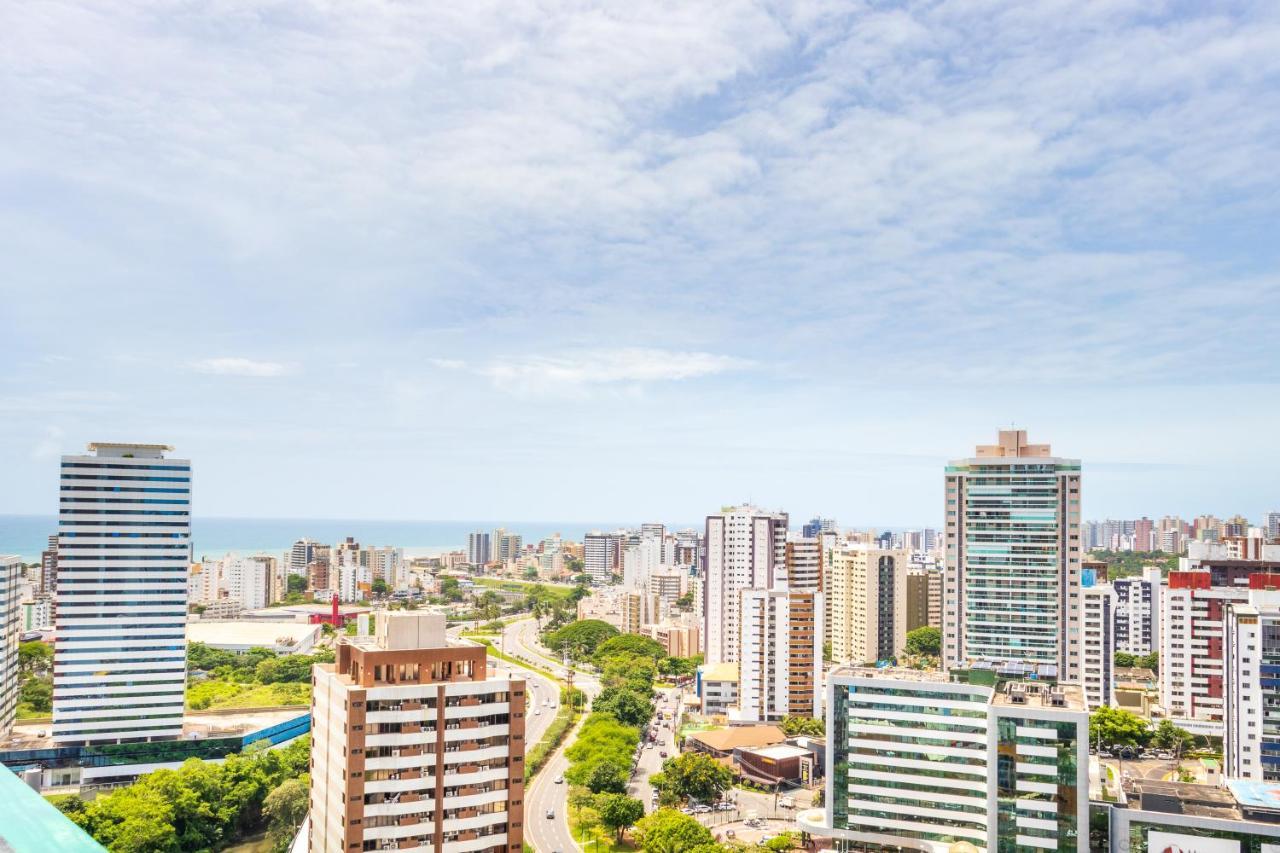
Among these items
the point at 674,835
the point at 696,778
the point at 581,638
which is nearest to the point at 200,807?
the point at 674,835

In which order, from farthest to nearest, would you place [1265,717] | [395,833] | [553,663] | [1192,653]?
1. [553,663]
2. [1192,653]
3. [1265,717]
4. [395,833]

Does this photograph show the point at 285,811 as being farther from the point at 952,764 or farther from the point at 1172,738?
the point at 1172,738

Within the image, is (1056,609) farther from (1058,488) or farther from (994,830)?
(994,830)

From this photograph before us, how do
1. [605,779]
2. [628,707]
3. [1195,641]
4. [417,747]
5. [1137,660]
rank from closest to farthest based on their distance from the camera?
[417,747] < [605,779] < [1195,641] < [628,707] < [1137,660]

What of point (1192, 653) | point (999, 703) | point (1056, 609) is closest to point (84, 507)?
point (999, 703)

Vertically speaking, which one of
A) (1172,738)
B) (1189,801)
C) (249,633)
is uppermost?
(1189,801)

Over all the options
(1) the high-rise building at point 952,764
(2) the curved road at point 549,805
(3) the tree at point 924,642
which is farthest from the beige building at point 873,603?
(1) the high-rise building at point 952,764

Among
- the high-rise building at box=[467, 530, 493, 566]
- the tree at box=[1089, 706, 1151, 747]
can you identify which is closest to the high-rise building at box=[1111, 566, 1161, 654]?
the tree at box=[1089, 706, 1151, 747]
